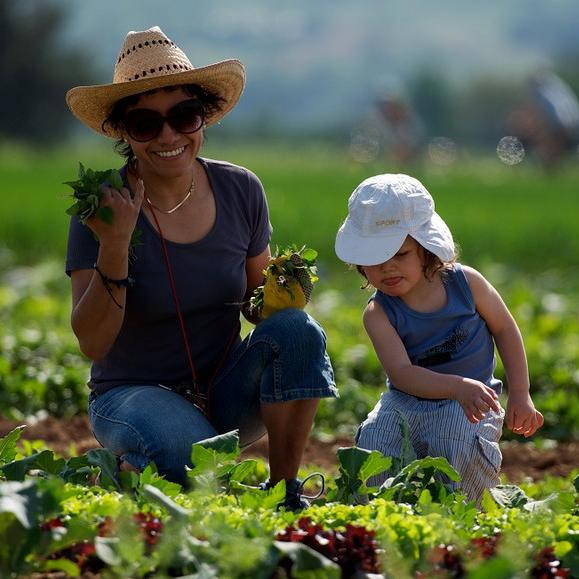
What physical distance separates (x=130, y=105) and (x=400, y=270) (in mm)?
1023

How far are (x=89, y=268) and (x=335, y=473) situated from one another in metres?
A: 1.58

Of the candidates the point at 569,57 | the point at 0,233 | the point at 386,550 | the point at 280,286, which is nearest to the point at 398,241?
the point at 280,286

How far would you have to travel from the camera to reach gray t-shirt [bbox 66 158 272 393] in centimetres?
432

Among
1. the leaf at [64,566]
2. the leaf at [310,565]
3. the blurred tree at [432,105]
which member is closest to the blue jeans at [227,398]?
the leaf at [64,566]

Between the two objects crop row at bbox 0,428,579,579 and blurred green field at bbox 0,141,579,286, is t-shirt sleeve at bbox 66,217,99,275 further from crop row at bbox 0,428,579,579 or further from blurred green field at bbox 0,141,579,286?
blurred green field at bbox 0,141,579,286

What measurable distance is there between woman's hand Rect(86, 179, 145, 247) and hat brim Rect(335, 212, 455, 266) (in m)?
0.64

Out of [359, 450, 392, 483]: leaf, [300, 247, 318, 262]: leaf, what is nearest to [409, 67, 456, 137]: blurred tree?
[300, 247, 318, 262]: leaf

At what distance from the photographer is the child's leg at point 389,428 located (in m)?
4.20

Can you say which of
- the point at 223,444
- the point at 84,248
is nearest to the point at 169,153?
the point at 84,248

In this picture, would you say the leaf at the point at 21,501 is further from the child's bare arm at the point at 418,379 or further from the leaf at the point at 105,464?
the child's bare arm at the point at 418,379

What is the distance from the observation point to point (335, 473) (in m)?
5.30

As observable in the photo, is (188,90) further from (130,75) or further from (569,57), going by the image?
(569,57)

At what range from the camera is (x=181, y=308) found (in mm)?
4355

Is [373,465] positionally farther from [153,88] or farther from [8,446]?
[153,88]
